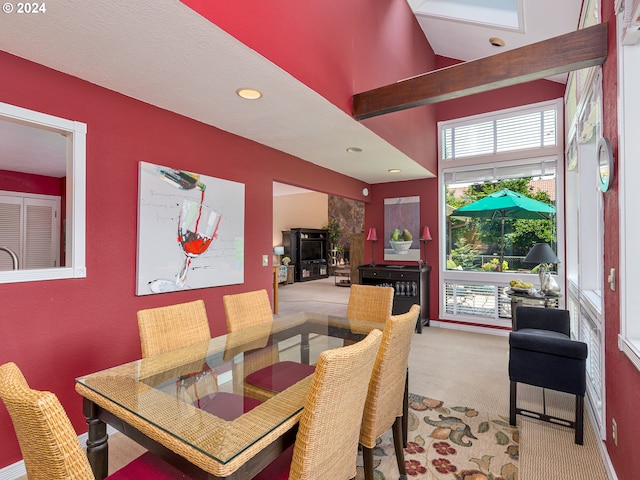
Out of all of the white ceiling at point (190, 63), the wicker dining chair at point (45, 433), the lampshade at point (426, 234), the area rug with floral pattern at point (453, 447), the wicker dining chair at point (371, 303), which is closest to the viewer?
the wicker dining chair at point (45, 433)

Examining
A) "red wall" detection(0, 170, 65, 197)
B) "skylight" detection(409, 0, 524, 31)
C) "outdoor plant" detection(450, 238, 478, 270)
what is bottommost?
"outdoor plant" detection(450, 238, 478, 270)

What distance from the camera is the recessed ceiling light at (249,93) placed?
2.37m

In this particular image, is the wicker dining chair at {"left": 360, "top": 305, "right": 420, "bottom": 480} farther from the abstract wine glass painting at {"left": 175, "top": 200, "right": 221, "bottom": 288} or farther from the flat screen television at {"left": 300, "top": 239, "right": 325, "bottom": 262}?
the flat screen television at {"left": 300, "top": 239, "right": 325, "bottom": 262}

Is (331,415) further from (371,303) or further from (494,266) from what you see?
(494,266)

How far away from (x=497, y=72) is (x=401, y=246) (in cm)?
358

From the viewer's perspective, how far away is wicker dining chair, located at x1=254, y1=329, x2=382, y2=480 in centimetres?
117

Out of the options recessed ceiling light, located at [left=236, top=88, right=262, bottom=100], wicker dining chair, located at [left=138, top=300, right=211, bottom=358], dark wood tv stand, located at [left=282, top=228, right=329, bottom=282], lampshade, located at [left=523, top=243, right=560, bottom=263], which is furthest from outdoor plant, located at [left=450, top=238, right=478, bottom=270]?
dark wood tv stand, located at [left=282, top=228, right=329, bottom=282]

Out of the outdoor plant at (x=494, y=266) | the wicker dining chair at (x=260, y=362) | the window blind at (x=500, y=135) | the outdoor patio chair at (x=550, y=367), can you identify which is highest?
the window blind at (x=500, y=135)

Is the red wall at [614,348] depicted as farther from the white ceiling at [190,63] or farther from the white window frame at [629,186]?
the white ceiling at [190,63]

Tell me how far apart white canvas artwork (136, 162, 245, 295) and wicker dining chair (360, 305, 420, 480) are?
185cm

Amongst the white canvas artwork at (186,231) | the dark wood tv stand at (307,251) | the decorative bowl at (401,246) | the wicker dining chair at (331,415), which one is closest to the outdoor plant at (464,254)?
the decorative bowl at (401,246)

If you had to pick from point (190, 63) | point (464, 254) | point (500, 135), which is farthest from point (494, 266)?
point (190, 63)

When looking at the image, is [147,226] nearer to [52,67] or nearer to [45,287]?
[45,287]

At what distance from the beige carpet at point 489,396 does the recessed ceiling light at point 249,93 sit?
8.31ft
